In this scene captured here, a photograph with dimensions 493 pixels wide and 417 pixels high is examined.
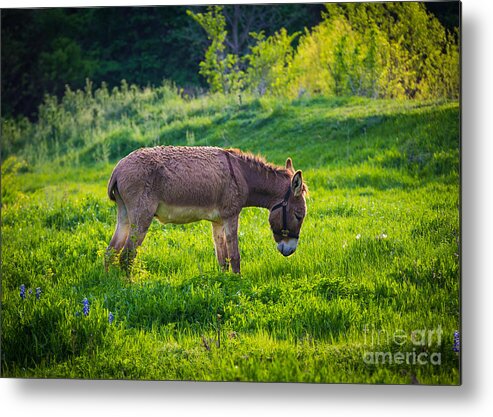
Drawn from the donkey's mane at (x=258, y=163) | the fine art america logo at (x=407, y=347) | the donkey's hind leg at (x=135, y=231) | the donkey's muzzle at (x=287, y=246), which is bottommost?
the fine art america logo at (x=407, y=347)

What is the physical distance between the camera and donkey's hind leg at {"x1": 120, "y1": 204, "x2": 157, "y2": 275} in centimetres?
628

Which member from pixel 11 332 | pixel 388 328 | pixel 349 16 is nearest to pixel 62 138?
pixel 11 332

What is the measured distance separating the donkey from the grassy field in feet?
0.41

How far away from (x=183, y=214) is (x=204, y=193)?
26cm

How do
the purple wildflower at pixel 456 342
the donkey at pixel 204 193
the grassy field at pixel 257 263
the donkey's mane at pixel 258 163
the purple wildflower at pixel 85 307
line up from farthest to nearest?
the donkey's mane at pixel 258 163 → the donkey at pixel 204 193 → the purple wildflower at pixel 85 307 → the grassy field at pixel 257 263 → the purple wildflower at pixel 456 342

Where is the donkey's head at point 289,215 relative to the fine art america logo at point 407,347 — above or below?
above

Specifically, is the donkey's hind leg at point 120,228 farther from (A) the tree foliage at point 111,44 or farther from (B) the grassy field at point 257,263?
(A) the tree foliage at point 111,44

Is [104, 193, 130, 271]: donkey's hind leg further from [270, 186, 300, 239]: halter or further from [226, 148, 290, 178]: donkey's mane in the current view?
[270, 186, 300, 239]: halter

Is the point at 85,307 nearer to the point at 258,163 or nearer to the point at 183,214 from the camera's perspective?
the point at 183,214

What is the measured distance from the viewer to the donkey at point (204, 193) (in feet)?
20.7

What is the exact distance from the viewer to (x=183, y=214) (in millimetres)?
6434

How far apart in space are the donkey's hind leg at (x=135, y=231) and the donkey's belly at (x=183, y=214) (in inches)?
4.7

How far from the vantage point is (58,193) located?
684 centimetres

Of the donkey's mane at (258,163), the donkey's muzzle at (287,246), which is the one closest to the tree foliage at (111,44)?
the donkey's mane at (258,163)
